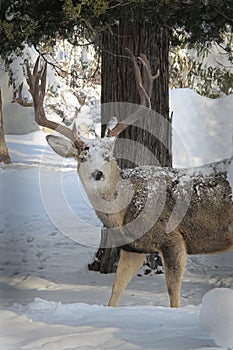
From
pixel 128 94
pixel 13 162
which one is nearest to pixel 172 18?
pixel 128 94

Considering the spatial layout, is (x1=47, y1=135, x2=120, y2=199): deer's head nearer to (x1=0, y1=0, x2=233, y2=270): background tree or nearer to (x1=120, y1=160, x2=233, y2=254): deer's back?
(x1=120, y1=160, x2=233, y2=254): deer's back

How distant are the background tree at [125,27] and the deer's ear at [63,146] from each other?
129cm

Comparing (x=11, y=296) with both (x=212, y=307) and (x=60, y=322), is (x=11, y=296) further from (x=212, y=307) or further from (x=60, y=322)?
(x=212, y=307)

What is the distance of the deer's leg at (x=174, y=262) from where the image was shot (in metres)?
5.37

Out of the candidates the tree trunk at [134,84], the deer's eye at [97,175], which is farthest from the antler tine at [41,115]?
the tree trunk at [134,84]

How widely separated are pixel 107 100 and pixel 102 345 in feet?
11.8

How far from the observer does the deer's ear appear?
510 centimetres

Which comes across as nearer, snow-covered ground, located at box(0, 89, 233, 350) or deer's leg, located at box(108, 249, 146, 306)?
snow-covered ground, located at box(0, 89, 233, 350)

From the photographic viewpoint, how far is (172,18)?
655 cm

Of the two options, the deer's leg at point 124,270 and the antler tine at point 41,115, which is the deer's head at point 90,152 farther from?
the deer's leg at point 124,270

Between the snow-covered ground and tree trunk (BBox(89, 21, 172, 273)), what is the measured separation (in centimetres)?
63

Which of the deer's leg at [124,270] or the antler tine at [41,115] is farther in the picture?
the deer's leg at [124,270]

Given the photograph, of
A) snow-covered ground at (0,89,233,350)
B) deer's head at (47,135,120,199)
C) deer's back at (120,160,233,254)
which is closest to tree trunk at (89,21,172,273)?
snow-covered ground at (0,89,233,350)

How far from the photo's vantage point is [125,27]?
677cm
